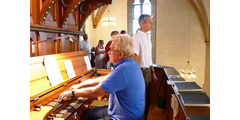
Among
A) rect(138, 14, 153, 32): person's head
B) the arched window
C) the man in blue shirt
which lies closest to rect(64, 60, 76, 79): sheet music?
the man in blue shirt

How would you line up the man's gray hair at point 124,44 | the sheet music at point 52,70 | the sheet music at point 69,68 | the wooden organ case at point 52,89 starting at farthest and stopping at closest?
the sheet music at point 69,68 < the sheet music at point 52,70 < the man's gray hair at point 124,44 < the wooden organ case at point 52,89

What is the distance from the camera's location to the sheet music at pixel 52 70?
2.04 m

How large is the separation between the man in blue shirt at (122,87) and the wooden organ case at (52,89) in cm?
14

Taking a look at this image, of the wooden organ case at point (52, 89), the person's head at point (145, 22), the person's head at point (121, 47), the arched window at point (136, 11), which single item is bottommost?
the wooden organ case at point (52, 89)

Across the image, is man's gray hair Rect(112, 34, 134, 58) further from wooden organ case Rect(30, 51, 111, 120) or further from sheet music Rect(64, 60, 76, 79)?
sheet music Rect(64, 60, 76, 79)

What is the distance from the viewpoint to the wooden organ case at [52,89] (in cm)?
147

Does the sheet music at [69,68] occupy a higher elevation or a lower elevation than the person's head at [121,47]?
lower

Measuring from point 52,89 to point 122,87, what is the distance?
79cm

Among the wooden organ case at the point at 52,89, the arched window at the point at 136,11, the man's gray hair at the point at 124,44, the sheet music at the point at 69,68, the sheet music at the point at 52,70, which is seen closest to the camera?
the wooden organ case at the point at 52,89

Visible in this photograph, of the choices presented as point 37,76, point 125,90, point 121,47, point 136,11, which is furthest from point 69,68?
point 136,11

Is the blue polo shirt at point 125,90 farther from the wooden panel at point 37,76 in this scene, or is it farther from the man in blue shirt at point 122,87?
the wooden panel at point 37,76

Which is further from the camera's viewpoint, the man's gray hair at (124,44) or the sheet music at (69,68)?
the sheet music at (69,68)

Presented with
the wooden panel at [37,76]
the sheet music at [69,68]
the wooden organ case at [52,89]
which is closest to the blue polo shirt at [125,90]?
the wooden organ case at [52,89]
